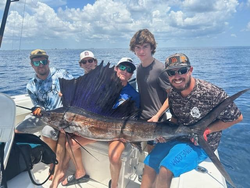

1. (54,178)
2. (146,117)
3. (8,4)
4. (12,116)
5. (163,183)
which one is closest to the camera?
(12,116)

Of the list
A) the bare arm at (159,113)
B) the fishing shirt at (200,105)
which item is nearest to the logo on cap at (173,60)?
the fishing shirt at (200,105)

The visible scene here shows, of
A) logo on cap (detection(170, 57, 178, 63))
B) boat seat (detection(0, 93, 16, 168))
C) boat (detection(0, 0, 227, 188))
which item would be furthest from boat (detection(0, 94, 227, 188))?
logo on cap (detection(170, 57, 178, 63))

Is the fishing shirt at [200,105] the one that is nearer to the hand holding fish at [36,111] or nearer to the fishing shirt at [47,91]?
the hand holding fish at [36,111]

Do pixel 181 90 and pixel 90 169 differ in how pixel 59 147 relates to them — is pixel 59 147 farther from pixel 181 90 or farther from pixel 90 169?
pixel 181 90

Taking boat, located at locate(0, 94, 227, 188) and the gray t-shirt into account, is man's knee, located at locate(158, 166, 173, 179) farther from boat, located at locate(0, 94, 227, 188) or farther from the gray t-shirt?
the gray t-shirt

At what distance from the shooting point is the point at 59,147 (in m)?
1.92

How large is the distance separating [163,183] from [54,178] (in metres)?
1.02

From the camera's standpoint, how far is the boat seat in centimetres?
90

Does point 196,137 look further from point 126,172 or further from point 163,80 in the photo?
point 126,172

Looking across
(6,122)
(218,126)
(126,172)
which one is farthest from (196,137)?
(6,122)

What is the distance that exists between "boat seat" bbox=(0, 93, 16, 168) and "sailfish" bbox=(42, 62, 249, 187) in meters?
0.80

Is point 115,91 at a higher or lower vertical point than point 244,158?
higher

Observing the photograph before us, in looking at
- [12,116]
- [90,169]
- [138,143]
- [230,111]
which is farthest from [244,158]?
Answer: [12,116]

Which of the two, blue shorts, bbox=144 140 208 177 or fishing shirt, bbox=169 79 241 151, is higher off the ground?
fishing shirt, bbox=169 79 241 151
